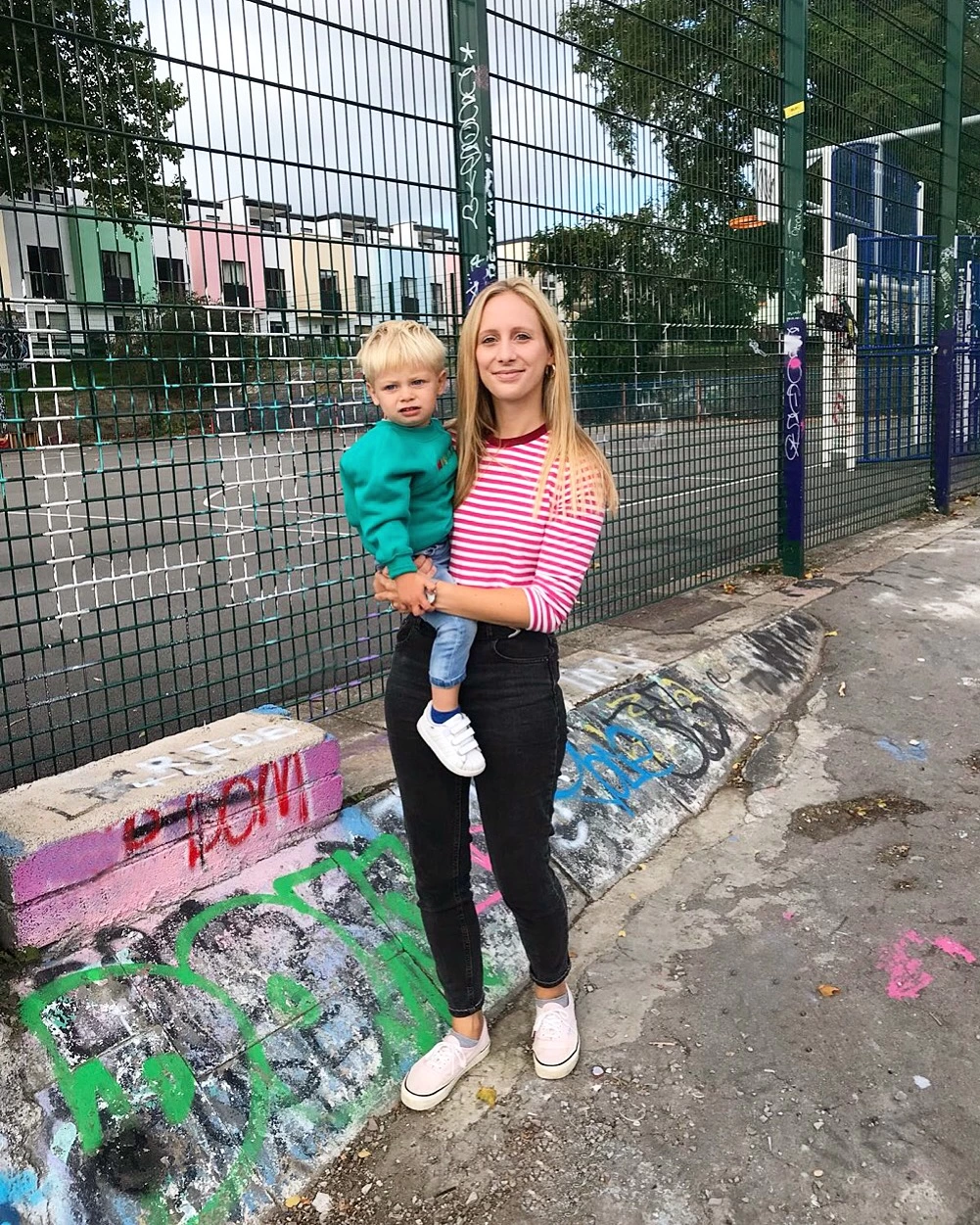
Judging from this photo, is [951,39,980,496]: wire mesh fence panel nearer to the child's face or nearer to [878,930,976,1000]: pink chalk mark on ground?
[878,930,976,1000]: pink chalk mark on ground

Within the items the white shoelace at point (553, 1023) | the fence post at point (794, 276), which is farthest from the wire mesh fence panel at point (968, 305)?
the white shoelace at point (553, 1023)

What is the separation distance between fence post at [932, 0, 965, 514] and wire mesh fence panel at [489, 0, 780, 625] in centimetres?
352

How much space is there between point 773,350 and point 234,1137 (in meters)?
6.38

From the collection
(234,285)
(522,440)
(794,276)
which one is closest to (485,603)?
(522,440)

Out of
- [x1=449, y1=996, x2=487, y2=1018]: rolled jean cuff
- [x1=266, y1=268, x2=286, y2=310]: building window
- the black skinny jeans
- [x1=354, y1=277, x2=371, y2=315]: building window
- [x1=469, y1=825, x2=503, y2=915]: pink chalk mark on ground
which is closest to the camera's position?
the black skinny jeans

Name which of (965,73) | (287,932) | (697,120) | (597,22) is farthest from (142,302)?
(965,73)

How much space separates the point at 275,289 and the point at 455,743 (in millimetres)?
2385

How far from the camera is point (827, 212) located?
829cm

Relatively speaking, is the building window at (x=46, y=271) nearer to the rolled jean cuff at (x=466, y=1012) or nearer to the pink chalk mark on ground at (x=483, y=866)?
the pink chalk mark on ground at (x=483, y=866)

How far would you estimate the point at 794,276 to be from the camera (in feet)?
23.7

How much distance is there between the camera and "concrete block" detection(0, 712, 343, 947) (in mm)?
2574

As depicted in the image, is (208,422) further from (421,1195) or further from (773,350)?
(773,350)

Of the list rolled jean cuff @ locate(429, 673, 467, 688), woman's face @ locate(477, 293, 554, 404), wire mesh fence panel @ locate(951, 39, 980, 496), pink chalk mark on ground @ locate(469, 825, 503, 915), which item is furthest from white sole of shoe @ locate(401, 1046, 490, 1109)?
wire mesh fence panel @ locate(951, 39, 980, 496)

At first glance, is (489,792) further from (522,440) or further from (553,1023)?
(522,440)
